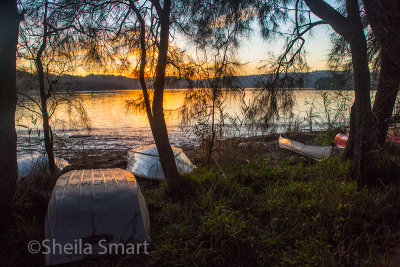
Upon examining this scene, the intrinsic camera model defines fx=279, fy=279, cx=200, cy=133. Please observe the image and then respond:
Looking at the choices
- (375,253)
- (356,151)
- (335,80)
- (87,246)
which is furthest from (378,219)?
(335,80)

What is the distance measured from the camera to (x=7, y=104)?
3133 millimetres

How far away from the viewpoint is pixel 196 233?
3.01m

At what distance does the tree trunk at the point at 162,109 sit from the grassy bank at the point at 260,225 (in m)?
0.26

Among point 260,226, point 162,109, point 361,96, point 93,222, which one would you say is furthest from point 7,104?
point 361,96

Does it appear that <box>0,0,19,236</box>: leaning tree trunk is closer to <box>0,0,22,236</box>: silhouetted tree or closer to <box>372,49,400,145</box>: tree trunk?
<box>0,0,22,236</box>: silhouetted tree

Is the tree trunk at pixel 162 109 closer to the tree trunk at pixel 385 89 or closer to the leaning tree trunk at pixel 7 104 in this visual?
the leaning tree trunk at pixel 7 104

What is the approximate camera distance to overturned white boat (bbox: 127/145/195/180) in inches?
255

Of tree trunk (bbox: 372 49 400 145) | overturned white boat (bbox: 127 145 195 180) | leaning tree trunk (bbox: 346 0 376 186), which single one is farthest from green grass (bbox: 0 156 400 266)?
overturned white boat (bbox: 127 145 195 180)

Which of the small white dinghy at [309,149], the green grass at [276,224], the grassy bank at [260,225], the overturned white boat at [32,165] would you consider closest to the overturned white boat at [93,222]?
the grassy bank at [260,225]

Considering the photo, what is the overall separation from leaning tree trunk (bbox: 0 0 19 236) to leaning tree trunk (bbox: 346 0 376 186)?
446 cm

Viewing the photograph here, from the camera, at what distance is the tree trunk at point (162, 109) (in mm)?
4098

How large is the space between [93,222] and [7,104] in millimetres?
1677

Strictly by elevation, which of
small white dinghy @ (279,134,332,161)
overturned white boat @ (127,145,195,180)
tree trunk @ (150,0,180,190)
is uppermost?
tree trunk @ (150,0,180,190)

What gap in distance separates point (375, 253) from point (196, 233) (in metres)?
1.71
